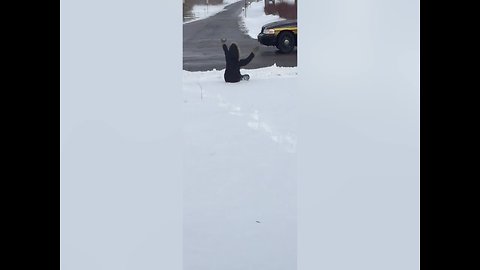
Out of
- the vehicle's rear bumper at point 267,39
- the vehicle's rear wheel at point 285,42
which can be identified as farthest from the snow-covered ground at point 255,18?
the vehicle's rear wheel at point 285,42

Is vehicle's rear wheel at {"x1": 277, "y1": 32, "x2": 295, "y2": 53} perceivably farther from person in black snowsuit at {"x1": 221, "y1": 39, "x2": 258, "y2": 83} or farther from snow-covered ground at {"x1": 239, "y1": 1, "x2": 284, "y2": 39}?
person in black snowsuit at {"x1": 221, "y1": 39, "x2": 258, "y2": 83}

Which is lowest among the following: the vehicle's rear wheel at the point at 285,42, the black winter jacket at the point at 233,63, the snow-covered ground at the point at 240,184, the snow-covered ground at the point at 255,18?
the snow-covered ground at the point at 240,184

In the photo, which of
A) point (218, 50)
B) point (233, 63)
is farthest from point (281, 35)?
point (218, 50)

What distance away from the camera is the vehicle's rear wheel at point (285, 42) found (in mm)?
6082

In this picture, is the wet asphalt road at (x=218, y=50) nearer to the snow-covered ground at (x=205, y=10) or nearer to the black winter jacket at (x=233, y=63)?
the black winter jacket at (x=233, y=63)

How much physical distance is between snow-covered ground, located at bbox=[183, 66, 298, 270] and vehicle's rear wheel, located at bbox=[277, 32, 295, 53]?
4.97ft

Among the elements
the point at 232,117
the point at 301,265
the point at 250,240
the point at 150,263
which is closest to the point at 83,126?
the point at 150,263

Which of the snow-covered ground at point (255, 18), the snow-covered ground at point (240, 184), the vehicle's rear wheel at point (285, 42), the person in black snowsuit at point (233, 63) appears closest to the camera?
the snow-covered ground at point (240, 184)

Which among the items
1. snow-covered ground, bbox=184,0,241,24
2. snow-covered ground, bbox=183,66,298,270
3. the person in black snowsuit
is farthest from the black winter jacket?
snow-covered ground, bbox=183,66,298,270

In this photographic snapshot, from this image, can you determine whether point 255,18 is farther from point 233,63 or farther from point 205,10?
point 205,10

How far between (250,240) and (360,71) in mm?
901

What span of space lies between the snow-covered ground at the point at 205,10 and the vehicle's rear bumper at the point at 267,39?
41.5 inches

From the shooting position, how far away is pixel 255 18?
5457mm

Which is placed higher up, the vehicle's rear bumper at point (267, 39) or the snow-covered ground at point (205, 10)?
the snow-covered ground at point (205, 10)
